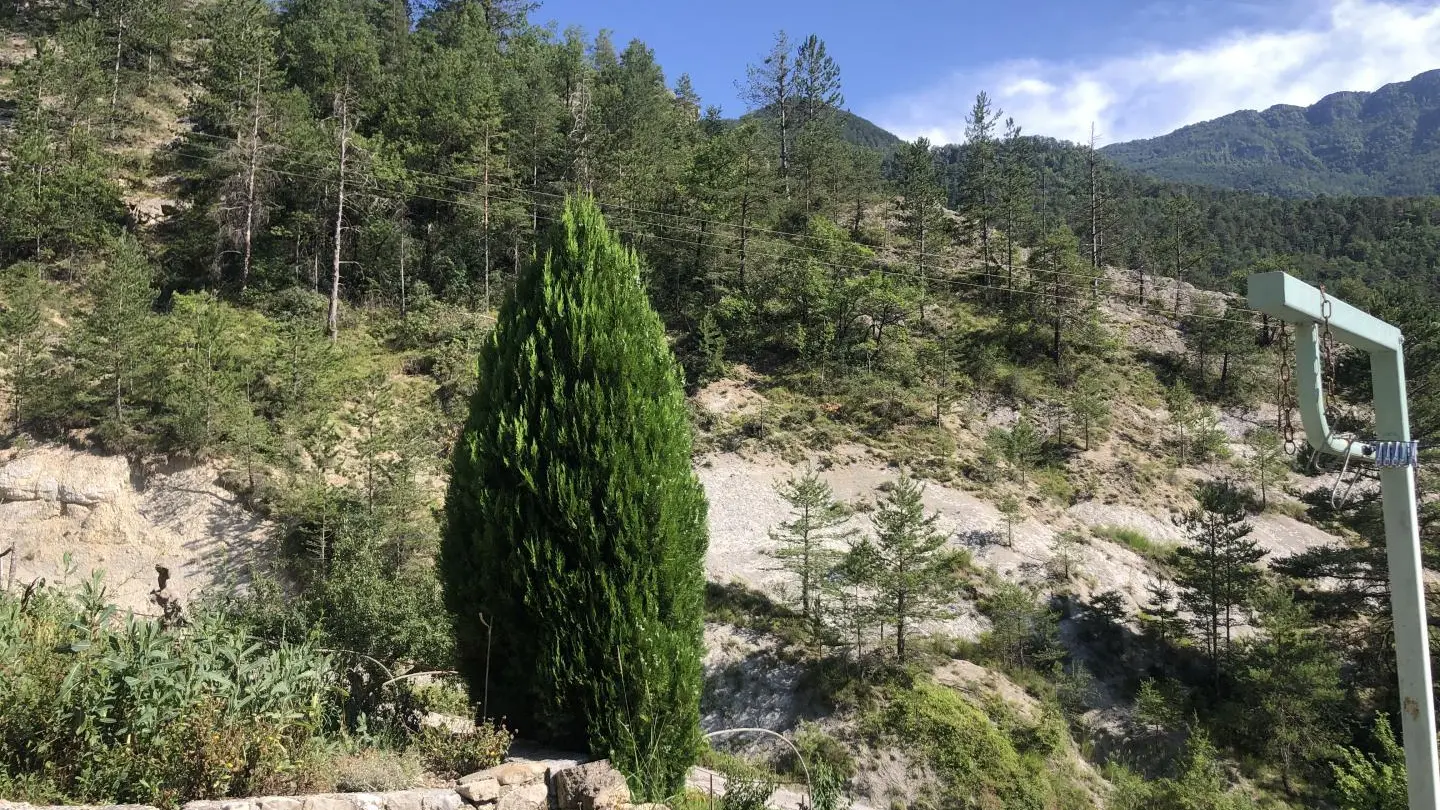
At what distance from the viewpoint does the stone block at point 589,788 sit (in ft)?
14.7

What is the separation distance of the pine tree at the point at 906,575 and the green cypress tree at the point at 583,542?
1094 cm

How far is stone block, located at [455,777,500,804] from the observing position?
13.8 ft

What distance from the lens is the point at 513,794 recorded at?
4.37 metres

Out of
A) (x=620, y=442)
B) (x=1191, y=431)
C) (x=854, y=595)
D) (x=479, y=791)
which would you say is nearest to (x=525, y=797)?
(x=479, y=791)

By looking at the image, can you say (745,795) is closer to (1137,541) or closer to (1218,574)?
(1218,574)

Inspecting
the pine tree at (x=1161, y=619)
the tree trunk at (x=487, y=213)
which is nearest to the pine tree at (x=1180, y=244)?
the pine tree at (x=1161, y=619)

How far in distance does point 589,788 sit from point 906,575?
12.2 metres

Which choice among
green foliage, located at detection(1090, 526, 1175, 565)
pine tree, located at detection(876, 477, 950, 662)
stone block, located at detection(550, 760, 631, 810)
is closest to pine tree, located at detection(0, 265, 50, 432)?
stone block, located at detection(550, 760, 631, 810)

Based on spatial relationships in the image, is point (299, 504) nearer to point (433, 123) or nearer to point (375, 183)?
point (375, 183)

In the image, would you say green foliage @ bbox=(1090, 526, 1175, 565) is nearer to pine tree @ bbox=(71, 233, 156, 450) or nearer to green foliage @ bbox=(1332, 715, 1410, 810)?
green foliage @ bbox=(1332, 715, 1410, 810)

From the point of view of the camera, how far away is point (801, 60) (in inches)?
1816

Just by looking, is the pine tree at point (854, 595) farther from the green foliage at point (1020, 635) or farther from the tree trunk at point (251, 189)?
the tree trunk at point (251, 189)

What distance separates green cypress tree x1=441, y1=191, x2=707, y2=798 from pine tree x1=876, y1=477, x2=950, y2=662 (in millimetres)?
10941

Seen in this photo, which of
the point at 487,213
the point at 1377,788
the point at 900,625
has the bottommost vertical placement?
the point at 1377,788
